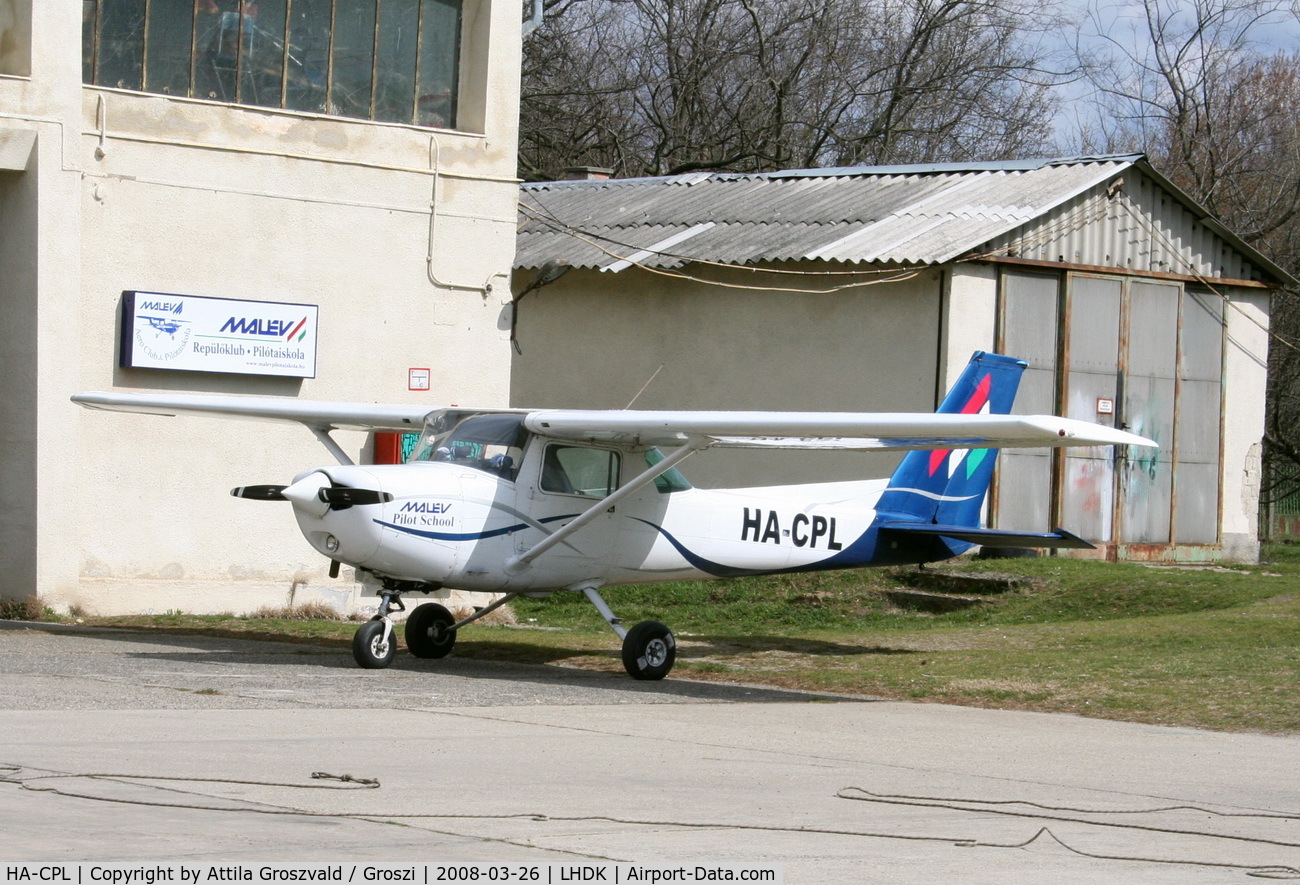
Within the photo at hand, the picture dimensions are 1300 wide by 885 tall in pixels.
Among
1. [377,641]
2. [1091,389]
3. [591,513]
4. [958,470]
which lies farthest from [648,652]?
[1091,389]

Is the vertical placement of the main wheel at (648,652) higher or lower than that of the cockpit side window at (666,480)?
lower

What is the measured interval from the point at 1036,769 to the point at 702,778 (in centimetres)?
183

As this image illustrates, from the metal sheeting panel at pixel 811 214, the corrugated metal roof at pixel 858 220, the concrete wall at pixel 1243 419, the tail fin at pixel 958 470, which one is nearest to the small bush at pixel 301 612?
the tail fin at pixel 958 470

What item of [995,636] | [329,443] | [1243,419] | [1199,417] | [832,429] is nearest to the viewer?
[832,429]

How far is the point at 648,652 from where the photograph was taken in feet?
42.8

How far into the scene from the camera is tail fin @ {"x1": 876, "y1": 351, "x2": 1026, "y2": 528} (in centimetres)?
1527

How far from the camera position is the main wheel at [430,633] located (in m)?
14.1

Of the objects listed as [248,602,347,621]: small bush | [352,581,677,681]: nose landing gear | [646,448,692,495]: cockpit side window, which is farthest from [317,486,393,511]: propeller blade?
[248,602,347,621]: small bush

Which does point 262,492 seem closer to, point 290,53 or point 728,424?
point 728,424

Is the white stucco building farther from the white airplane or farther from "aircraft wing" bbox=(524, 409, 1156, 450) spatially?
"aircraft wing" bbox=(524, 409, 1156, 450)

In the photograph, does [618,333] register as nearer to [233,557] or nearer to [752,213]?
[752,213]

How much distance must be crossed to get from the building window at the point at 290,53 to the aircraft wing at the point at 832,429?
6.39 m

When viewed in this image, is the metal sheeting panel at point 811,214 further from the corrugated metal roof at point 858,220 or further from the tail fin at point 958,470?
the tail fin at point 958,470

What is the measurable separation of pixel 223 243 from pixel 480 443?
5.29 meters
